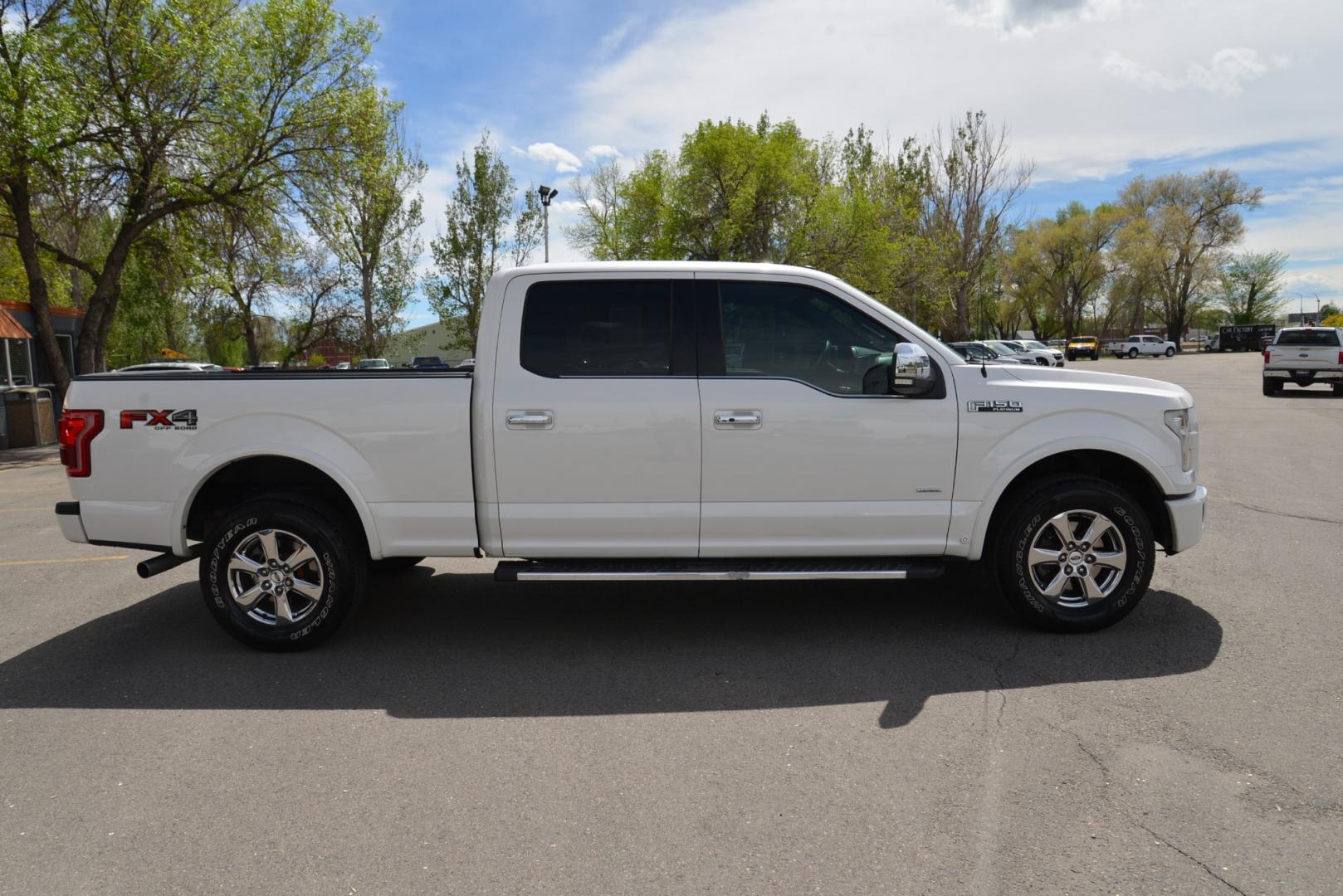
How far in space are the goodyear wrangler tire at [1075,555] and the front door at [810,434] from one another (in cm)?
44

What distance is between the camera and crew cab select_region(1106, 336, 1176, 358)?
211ft

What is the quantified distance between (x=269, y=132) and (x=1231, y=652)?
21.6m

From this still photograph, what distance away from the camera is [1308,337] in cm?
2364

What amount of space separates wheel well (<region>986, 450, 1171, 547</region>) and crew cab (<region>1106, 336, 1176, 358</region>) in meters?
67.6

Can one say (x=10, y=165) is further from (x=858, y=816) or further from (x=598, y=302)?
(x=858, y=816)

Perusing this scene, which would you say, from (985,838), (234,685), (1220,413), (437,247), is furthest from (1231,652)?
(437,247)

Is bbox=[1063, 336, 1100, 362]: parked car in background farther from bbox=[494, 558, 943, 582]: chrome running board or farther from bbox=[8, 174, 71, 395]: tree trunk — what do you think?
bbox=[494, 558, 943, 582]: chrome running board

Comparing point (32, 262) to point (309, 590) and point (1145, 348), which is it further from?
point (1145, 348)

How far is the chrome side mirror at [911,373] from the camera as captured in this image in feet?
14.8

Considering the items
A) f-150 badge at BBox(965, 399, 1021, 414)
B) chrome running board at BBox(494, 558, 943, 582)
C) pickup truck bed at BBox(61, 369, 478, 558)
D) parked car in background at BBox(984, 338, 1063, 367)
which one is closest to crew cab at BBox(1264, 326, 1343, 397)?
parked car in background at BBox(984, 338, 1063, 367)

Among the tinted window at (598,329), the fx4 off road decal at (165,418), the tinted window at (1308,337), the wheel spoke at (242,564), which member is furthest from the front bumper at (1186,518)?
the tinted window at (1308,337)

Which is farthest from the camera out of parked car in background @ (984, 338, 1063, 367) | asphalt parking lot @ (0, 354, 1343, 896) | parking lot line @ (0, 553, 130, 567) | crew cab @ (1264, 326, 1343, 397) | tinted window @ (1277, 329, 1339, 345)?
parked car in background @ (984, 338, 1063, 367)

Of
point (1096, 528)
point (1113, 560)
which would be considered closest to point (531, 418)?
point (1096, 528)

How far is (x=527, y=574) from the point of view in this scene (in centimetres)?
464
